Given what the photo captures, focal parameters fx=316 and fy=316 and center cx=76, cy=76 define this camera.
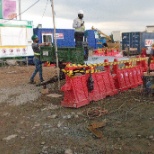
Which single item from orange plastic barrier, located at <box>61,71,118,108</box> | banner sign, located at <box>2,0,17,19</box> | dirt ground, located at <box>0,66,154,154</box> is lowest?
dirt ground, located at <box>0,66,154,154</box>

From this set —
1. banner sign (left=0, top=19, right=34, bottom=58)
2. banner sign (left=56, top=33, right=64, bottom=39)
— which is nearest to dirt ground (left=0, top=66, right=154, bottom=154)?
banner sign (left=0, top=19, right=34, bottom=58)

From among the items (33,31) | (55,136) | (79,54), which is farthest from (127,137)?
(33,31)

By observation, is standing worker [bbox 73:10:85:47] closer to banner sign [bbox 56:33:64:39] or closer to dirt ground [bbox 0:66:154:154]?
dirt ground [bbox 0:66:154:154]

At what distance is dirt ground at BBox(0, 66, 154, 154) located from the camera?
6.61 meters

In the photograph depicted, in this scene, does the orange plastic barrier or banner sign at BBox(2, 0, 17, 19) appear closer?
the orange plastic barrier

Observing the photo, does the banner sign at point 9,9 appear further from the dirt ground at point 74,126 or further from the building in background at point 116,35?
the building in background at point 116,35

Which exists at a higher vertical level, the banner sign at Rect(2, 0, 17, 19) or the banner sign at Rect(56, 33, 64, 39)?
the banner sign at Rect(2, 0, 17, 19)

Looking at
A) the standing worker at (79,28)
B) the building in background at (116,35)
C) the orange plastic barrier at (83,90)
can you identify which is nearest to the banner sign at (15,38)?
the standing worker at (79,28)

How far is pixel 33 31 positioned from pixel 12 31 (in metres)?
3.47

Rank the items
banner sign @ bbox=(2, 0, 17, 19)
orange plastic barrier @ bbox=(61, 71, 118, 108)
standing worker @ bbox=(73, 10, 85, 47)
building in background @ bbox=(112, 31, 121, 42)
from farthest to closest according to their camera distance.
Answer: building in background @ bbox=(112, 31, 121, 42)
banner sign @ bbox=(2, 0, 17, 19)
standing worker @ bbox=(73, 10, 85, 47)
orange plastic barrier @ bbox=(61, 71, 118, 108)

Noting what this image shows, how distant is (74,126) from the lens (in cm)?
795

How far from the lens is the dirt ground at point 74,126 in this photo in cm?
661

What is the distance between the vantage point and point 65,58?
12.4 metres

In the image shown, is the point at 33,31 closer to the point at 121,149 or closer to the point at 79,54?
the point at 79,54
